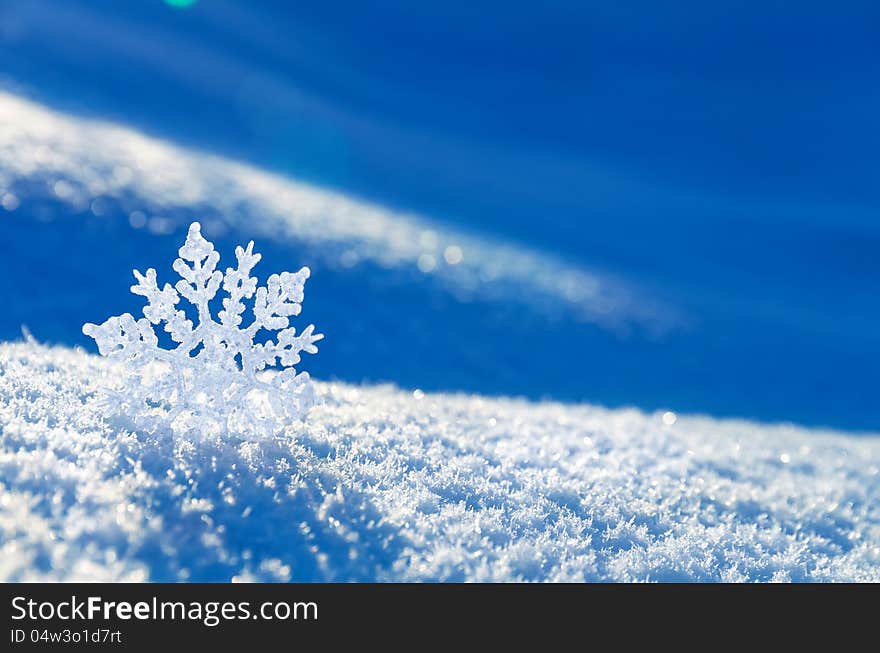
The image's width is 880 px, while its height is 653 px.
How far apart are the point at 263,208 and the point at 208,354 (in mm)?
18076

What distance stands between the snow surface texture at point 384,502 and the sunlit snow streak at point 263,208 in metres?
12.3

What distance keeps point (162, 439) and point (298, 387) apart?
139 cm

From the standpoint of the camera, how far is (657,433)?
12.6 meters

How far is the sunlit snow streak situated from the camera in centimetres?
2112

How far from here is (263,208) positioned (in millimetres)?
24312

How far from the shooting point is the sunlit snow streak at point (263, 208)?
69.3ft
